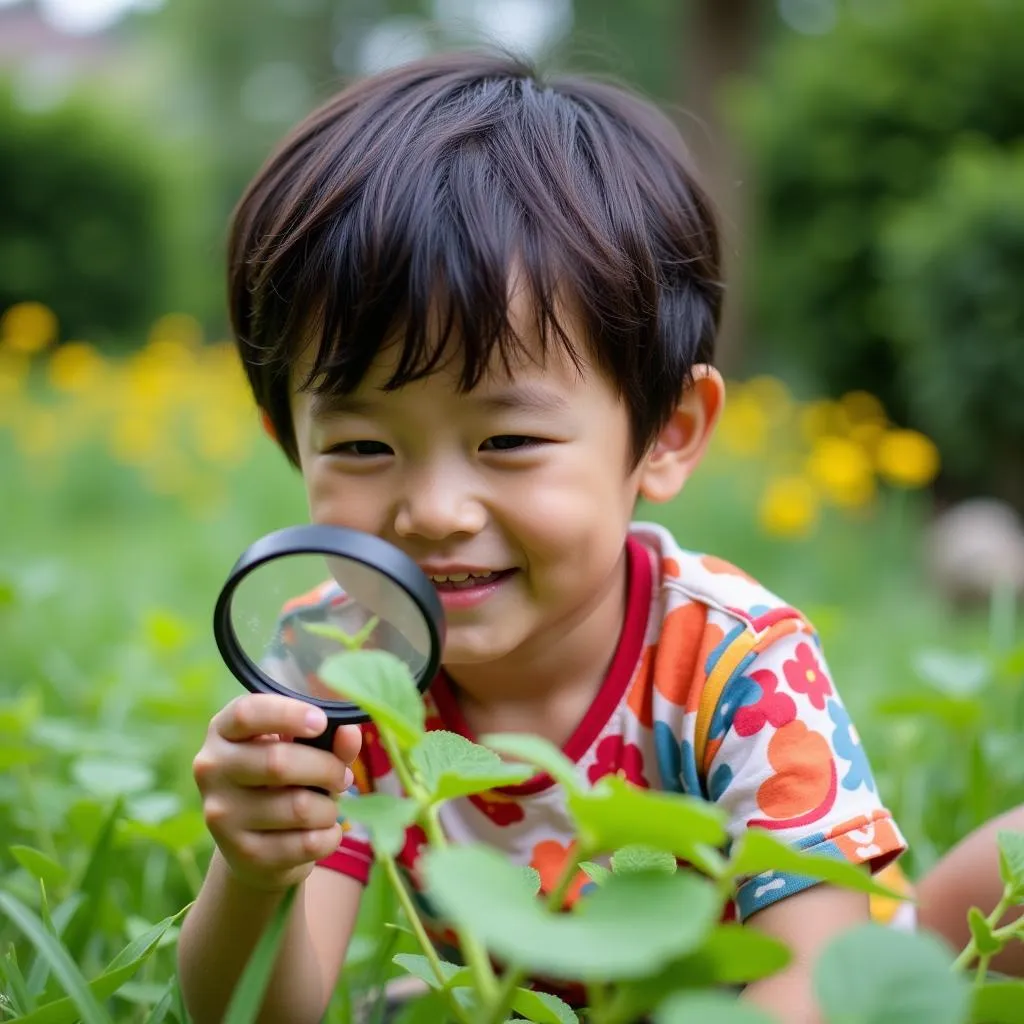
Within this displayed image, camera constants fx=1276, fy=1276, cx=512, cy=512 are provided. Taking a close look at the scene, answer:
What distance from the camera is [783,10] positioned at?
1575 centimetres

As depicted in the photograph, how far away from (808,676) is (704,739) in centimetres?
13

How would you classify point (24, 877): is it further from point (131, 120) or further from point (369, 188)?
point (131, 120)

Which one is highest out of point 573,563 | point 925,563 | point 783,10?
point 783,10

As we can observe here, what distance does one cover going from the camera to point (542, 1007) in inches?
33.9

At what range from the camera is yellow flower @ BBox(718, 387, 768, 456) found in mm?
4406

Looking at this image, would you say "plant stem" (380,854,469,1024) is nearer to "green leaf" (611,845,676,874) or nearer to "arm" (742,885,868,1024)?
"green leaf" (611,845,676,874)

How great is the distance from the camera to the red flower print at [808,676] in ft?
4.33

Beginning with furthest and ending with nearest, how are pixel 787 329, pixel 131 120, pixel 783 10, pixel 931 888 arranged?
1. pixel 783 10
2. pixel 131 120
3. pixel 787 329
4. pixel 931 888

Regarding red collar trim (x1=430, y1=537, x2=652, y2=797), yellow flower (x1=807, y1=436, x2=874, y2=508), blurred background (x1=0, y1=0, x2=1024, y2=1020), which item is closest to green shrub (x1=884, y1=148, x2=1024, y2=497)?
blurred background (x1=0, y1=0, x2=1024, y2=1020)

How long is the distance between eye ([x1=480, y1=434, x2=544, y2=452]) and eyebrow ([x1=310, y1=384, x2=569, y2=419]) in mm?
29

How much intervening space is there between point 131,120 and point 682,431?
31.5 feet

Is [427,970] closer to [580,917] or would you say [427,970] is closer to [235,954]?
[235,954]

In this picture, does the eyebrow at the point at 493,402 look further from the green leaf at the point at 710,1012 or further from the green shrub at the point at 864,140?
the green shrub at the point at 864,140

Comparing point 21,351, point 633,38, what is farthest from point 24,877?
point 633,38
